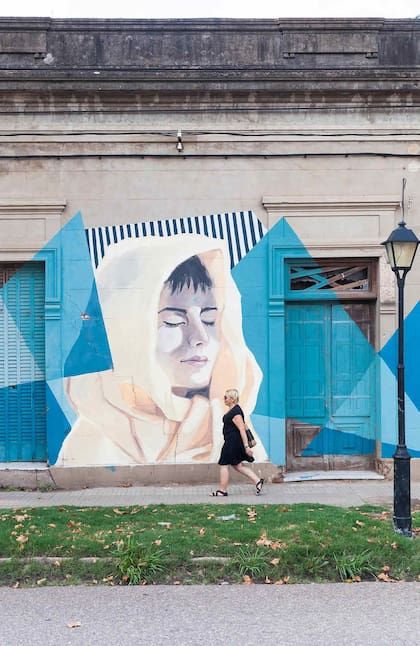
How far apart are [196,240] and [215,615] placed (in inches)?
246

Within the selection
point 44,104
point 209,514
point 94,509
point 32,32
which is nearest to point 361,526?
point 209,514

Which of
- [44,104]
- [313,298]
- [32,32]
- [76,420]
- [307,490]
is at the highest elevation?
[32,32]

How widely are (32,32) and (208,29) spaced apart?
2771 millimetres

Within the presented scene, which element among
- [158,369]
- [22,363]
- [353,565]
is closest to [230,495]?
[158,369]

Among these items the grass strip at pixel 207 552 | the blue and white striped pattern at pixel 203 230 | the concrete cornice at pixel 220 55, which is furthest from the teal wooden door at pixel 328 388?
the concrete cornice at pixel 220 55

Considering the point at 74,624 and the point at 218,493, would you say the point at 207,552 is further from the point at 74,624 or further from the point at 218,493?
the point at 218,493

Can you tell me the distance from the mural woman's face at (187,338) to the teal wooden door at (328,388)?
131 centimetres

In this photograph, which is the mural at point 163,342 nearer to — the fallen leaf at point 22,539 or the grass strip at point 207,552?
the grass strip at point 207,552

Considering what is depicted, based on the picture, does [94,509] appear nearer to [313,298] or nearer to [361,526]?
[361,526]

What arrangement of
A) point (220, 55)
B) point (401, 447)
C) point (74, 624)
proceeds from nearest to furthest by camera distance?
point (74, 624)
point (401, 447)
point (220, 55)

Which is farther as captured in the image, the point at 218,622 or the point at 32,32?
the point at 32,32

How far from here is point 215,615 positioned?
5.84 metres

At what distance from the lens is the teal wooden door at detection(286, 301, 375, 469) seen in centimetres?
1104

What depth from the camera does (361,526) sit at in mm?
7789
